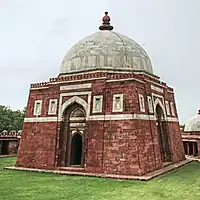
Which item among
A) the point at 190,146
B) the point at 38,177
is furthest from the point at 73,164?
the point at 190,146

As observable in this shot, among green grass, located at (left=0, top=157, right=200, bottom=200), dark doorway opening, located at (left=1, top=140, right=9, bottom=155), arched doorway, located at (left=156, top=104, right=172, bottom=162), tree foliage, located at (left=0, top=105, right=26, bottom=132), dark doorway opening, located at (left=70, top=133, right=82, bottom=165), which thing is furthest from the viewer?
tree foliage, located at (left=0, top=105, right=26, bottom=132)

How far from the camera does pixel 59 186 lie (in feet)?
31.7

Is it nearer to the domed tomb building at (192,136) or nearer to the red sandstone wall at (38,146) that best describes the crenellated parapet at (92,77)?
the red sandstone wall at (38,146)

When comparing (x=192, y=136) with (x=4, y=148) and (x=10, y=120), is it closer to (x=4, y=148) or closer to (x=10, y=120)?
(x=4, y=148)

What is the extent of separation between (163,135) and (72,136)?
5.68 metres

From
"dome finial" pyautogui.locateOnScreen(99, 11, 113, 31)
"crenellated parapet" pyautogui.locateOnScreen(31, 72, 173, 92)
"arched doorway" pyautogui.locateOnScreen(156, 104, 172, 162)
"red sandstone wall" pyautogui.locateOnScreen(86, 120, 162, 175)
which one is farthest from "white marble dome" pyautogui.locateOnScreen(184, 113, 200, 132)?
"red sandstone wall" pyautogui.locateOnScreen(86, 120, 162, 175)

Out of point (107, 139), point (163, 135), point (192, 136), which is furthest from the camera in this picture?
point (192, 136)

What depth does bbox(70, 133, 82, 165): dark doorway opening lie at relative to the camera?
1405 cm

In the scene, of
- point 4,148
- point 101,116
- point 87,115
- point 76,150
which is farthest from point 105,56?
point 4,148

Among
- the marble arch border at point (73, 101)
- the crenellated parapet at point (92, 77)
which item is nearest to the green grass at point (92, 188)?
the marble arch border at point (73, 101)

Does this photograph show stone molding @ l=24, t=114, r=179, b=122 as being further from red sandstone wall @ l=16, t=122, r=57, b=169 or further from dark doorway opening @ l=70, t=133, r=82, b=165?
dark doorway opening @ l=70, t=133, r=82, b=165

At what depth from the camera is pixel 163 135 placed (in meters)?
16.2

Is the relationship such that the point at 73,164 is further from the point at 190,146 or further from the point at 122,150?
the point at 190,146

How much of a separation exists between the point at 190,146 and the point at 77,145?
13.6m
